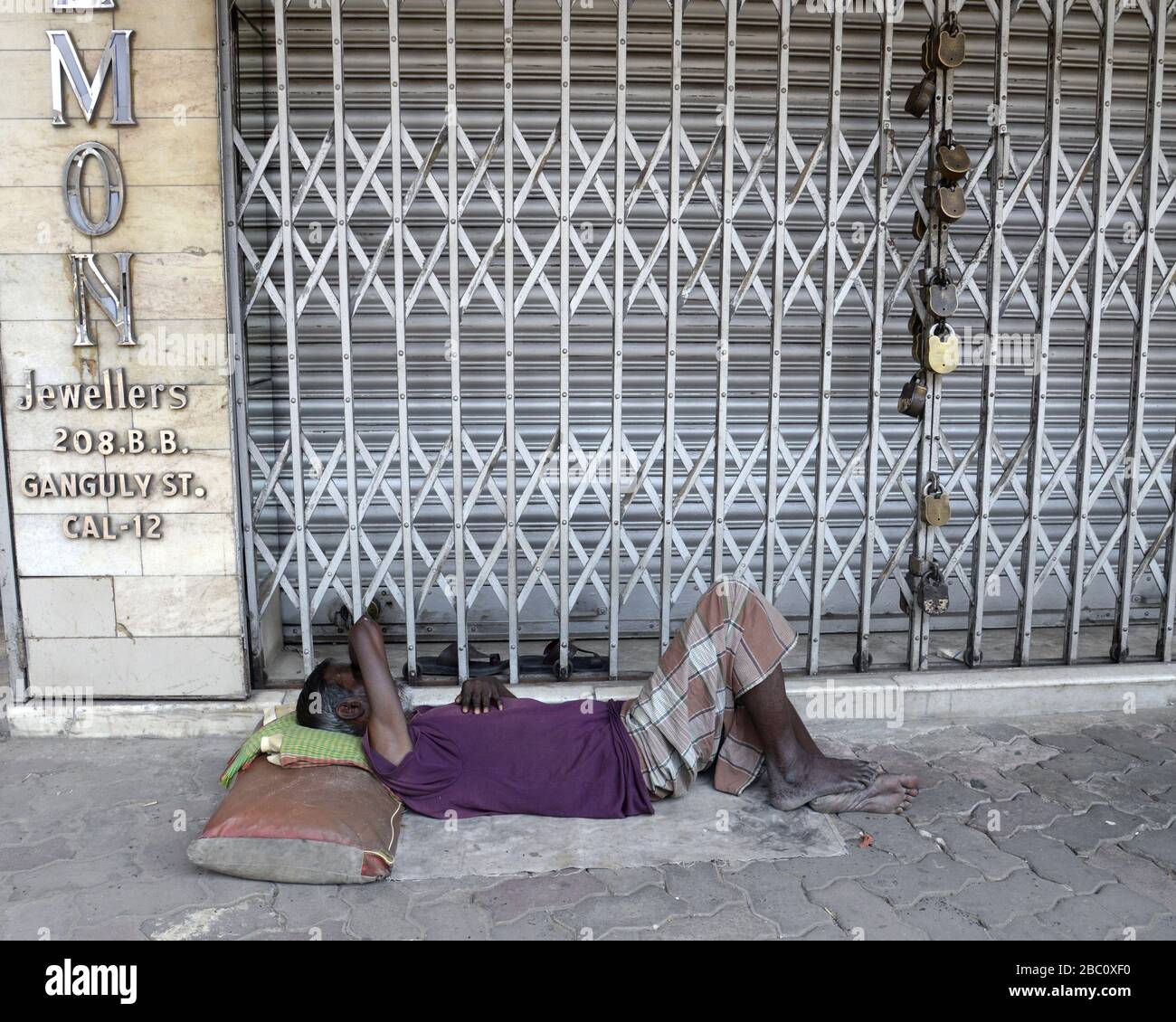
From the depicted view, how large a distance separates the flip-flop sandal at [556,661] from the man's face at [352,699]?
136cm

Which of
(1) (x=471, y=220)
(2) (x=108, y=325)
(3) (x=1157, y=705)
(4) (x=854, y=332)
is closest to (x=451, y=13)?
(1) (x=471, y=220)

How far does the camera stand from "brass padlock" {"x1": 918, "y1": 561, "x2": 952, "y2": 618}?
5.68m

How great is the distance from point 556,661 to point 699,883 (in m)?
1.95

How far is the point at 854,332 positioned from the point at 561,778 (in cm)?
334

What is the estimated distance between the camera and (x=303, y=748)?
14.4 ft


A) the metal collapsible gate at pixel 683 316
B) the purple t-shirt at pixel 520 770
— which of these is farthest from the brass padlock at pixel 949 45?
the purple t-shirt at pixel 520 770

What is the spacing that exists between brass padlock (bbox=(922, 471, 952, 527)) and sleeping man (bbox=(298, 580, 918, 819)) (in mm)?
1455

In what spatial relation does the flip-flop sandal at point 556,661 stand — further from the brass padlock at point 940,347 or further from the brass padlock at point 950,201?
the brass padlock at point 950,201

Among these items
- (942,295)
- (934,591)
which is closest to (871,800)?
(934,591)

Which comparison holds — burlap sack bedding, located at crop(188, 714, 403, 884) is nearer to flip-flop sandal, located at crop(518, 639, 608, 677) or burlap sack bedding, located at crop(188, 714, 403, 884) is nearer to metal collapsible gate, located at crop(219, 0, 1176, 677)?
metal collapsible gate, located at crop(219, 0, 1176, 677)

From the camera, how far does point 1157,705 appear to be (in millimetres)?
5863

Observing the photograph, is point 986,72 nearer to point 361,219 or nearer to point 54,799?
point 361,219

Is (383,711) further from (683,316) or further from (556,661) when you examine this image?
(683,316)

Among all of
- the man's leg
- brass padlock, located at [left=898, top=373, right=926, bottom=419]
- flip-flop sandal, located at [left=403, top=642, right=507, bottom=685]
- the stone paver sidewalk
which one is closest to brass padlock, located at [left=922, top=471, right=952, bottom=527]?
brass padlock, located at [left=898, top=373, right=926, bottom=419]
